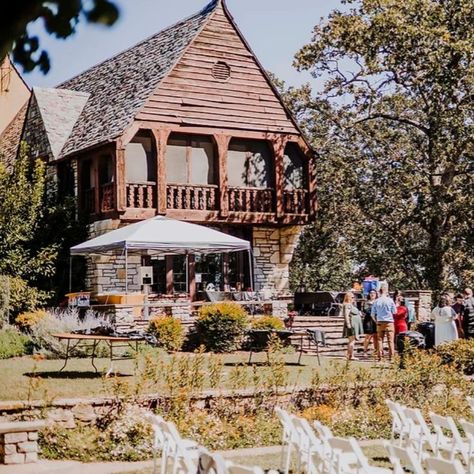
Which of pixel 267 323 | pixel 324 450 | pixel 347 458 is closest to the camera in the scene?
pixel 324 450

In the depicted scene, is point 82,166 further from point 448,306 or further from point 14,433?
point 14,433

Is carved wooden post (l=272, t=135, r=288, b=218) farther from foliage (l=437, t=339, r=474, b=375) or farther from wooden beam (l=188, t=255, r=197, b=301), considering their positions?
foliage (l=437, t=339, r=474, b=375)

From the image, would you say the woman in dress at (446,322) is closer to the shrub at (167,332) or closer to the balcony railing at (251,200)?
the shrub at (167,332)

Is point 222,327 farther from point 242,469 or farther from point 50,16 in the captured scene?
point 50,16

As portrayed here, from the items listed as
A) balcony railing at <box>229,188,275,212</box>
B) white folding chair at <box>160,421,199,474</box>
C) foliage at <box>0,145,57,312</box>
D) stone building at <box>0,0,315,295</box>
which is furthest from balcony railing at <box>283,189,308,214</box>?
white folding chair at <box>160,421,199,474</box>

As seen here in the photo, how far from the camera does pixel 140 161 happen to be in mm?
22062

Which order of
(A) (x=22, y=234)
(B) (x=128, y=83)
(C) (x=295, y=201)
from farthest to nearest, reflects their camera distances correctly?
(B) (x=128, y=83) → (C) (x=295, y=201) → (A) (x=22, y=234)

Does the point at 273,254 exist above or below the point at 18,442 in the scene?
above

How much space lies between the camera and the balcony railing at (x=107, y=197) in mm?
21500

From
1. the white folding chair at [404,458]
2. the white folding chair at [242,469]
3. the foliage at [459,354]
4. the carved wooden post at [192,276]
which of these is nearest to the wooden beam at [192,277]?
the carved wooden post at [192,276]

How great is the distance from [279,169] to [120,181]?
4949mm

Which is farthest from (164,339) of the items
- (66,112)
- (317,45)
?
(317,45)

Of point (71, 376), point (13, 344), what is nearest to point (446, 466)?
point (71, 376)

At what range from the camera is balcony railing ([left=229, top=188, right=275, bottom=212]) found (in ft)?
75.7
